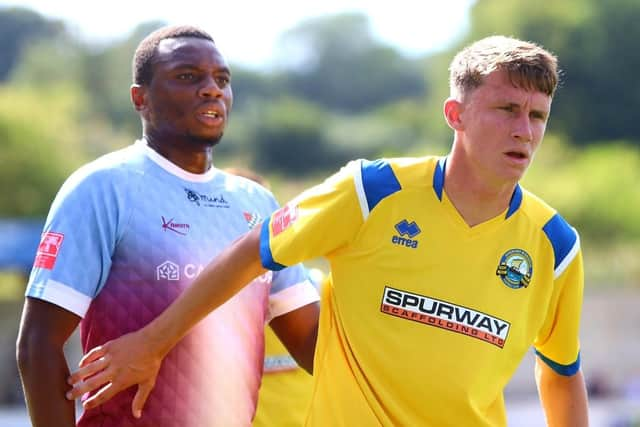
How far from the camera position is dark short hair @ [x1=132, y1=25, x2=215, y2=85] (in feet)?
14.0

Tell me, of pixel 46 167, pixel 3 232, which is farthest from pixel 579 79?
pixel 3 232

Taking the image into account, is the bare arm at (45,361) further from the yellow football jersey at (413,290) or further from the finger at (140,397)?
the yellow football jersey at (413,290)

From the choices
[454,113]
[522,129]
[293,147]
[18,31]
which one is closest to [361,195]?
[454,113]

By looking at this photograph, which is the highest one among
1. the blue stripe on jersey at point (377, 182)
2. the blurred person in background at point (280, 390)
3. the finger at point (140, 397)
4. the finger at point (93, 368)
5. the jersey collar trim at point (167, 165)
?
the blue stripe on jersey at point (377, 182)

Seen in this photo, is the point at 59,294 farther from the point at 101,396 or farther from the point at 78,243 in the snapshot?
the point at 101,396

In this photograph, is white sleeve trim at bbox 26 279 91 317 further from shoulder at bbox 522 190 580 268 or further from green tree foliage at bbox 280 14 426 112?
green tree foliage at bbox 280 14 426 112

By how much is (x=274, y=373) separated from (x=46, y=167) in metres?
30.3

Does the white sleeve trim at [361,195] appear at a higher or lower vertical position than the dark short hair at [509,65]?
lower

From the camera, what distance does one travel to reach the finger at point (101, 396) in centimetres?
378

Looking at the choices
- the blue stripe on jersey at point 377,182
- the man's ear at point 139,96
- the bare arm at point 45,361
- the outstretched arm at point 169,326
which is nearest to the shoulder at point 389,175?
the blue stripe on jersey at point 377,182

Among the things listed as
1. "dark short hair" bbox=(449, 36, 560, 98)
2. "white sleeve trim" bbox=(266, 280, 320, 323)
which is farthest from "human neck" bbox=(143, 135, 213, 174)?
"dark short hair" bbox=(449, 36, 560, 98)

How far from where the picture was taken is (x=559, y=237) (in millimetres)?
3891

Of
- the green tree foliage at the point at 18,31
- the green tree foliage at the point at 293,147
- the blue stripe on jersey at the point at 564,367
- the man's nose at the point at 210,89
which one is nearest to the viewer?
the blue stripe on jersey at the point at 564,367

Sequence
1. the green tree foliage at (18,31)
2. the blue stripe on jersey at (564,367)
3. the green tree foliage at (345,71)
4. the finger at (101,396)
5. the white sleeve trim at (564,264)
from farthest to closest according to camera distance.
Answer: the green tree foliage at (345,71) < the green tree foliage at (18,31) < the blue stripe on jersey at (564,367) < the white sleeve trim at (564,264) < the finger at (101,396)
